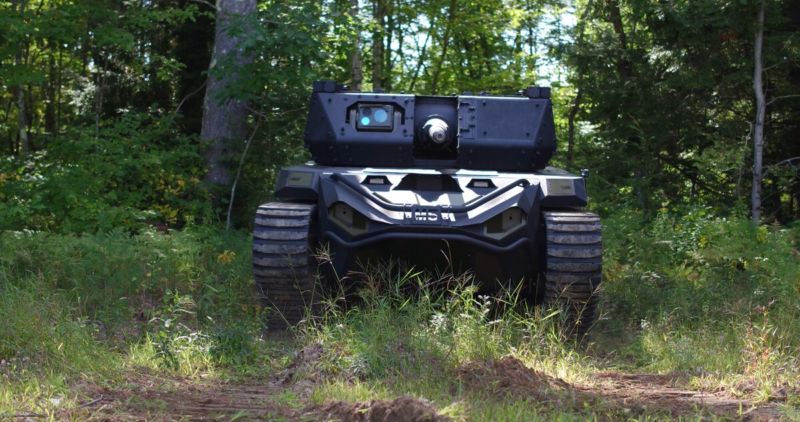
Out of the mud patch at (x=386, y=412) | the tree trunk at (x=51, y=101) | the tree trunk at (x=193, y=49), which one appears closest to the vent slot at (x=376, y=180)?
the mud patch at (x=386, y=412)

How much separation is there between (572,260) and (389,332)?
5.72 ft

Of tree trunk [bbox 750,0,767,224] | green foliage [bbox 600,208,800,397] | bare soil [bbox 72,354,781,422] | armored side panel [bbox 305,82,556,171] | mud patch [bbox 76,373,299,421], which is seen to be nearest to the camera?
bare soil [bbox 72,354,781,422]

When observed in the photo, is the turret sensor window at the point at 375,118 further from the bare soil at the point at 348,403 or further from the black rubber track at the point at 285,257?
the bare soil at the point at 348,403

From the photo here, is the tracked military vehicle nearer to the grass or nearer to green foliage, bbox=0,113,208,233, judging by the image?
the grass

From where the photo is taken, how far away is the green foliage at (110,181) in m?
12.6

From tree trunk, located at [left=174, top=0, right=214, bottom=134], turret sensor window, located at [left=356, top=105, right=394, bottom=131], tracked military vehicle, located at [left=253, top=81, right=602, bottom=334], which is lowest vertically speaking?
tracked military vehicle, located at [left=253, top=81, right=602, bottom=334]

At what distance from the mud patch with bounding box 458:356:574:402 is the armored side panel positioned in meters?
3.03

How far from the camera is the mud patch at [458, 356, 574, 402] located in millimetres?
5414

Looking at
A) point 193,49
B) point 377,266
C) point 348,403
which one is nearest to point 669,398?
point 348,403

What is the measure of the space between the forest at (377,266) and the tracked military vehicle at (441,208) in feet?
0.97

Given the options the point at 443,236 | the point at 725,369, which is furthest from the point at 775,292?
the point at 443,236

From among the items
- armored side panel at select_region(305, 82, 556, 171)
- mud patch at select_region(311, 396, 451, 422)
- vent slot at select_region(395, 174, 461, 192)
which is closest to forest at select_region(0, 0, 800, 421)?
mud patch at select_region(311, 396, 451, 422)

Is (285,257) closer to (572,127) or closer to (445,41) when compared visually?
(445,41)

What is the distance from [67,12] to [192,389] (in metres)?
8.77
